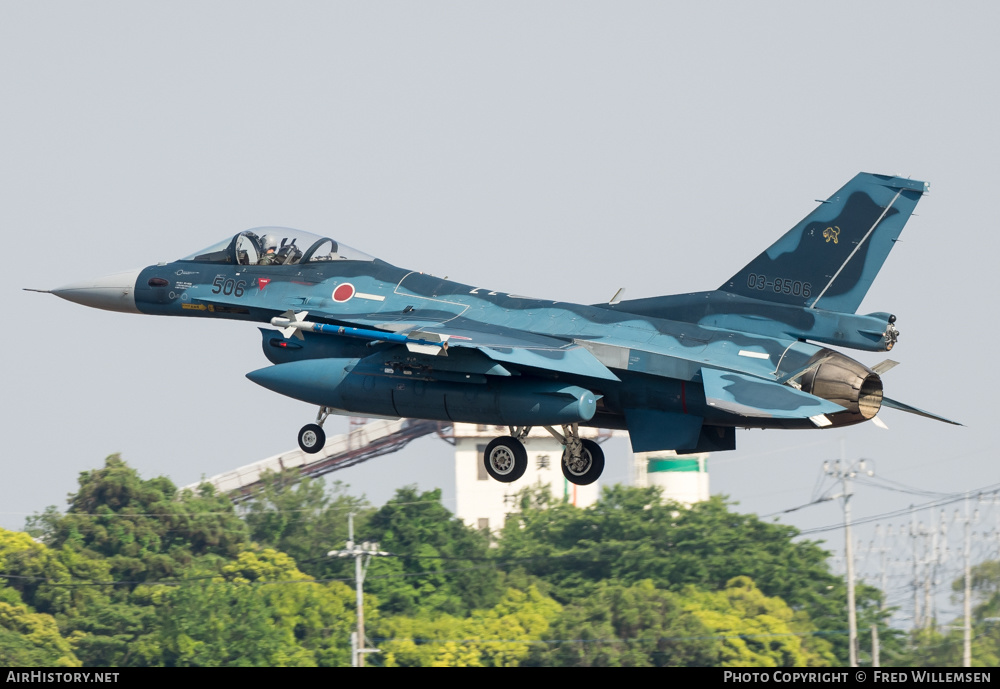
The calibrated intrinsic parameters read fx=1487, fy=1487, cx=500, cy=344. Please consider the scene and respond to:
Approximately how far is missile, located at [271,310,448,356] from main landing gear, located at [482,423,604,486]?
2.33 metres

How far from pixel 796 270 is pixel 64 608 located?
42.3 m

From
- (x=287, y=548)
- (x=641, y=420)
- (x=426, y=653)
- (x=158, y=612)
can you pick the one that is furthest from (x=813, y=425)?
(x=287, y=548)

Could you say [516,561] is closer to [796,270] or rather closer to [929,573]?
[929,573]

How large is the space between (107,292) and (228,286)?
2.51 metres

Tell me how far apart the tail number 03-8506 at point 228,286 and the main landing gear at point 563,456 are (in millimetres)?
4774

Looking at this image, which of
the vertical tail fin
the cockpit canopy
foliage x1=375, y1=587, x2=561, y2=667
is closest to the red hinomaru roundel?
the cockpit canopy

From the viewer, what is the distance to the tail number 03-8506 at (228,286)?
23781mm

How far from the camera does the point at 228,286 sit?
23.9 metres

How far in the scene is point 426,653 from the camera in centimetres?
5109

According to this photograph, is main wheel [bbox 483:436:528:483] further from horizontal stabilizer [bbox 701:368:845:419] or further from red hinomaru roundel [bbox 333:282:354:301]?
horizontal stabilizer [bbox 701:368:845:419]

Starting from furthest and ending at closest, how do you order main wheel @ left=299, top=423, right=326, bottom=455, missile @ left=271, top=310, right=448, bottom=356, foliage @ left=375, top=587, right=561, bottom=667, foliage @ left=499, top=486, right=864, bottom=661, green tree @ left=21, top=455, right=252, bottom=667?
foliage @ left=499, top=486, right=864, bottom=661, green tree @ left=21, top=455, right=252, bottom=667, foliage @ left=375, top=587, right=561, bottom=667, main wheel @ left=299, top=423, right=326, bottom=455, missile @ left=271, top=310, right=448, bottom=356

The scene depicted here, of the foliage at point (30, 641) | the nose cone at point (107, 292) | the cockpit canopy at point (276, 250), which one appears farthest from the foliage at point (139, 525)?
the cockpit canopy at point (276, 250)

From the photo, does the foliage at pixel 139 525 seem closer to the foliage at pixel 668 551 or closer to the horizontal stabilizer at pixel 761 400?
the foliage at pixel 668 551

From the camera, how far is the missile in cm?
2016
